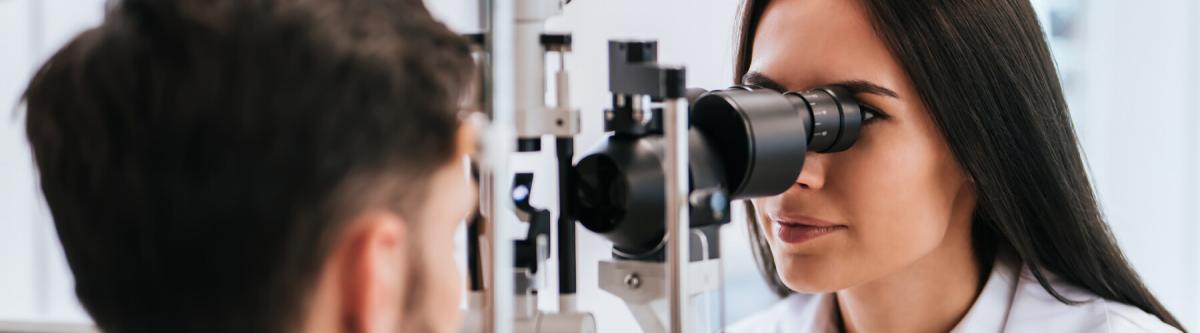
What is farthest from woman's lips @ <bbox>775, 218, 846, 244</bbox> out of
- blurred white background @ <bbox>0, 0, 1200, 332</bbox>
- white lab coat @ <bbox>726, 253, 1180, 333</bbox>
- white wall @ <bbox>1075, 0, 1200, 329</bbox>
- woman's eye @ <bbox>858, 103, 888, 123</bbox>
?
white wall @ <bbox>1075, 0, 1200, 329</bbox>

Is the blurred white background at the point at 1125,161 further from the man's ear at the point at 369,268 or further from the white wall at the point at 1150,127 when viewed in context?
the man's ear at the point at 369,268

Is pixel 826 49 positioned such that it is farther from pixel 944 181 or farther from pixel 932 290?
pixel 932 290

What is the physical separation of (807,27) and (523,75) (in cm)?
38

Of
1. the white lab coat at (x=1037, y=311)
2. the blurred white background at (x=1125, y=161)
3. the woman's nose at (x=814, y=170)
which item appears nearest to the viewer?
the woman's nose at (x=814, y=170)

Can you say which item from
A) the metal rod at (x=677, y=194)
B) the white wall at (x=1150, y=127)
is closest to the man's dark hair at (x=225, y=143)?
the metal rod at (x=677, y=194)

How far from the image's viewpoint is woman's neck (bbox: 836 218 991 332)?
1208mm

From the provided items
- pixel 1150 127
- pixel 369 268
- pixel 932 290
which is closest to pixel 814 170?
pixel 932 290

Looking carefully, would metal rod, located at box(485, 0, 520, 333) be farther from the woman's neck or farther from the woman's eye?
the woman's neck

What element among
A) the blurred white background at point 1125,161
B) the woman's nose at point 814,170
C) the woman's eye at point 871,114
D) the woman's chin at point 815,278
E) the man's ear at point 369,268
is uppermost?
the man's ear at point 369,268

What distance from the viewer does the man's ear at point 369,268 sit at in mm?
559

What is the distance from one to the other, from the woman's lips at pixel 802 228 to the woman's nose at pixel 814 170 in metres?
0.04

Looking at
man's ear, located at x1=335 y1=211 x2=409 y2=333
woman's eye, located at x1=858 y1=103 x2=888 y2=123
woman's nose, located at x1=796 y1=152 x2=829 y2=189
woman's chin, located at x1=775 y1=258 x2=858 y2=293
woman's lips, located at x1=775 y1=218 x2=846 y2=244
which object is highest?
man's ear, located at x1=335 y1=211 x2=409 y2=333

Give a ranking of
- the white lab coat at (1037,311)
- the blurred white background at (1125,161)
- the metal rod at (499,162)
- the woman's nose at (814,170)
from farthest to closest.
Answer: the blurred white background at (1125,161)
the white lab coat at (1037,311)
the woman's nose at (814,170)
the metal rod at (499,162)

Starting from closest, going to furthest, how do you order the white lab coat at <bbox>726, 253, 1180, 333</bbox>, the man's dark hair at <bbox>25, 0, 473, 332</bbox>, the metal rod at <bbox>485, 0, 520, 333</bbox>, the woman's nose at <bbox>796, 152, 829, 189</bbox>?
the man's dark hair at <bbox>25, 0, 473, 332</bbox> → the metal rod at <bbox>485, 0, 520, 333</bbox> → the woman's nose at <bbox>796, 152, 829, 189</bbox> → the white lab coat at <bbox>726, 253, 1180, 333</bbox>
